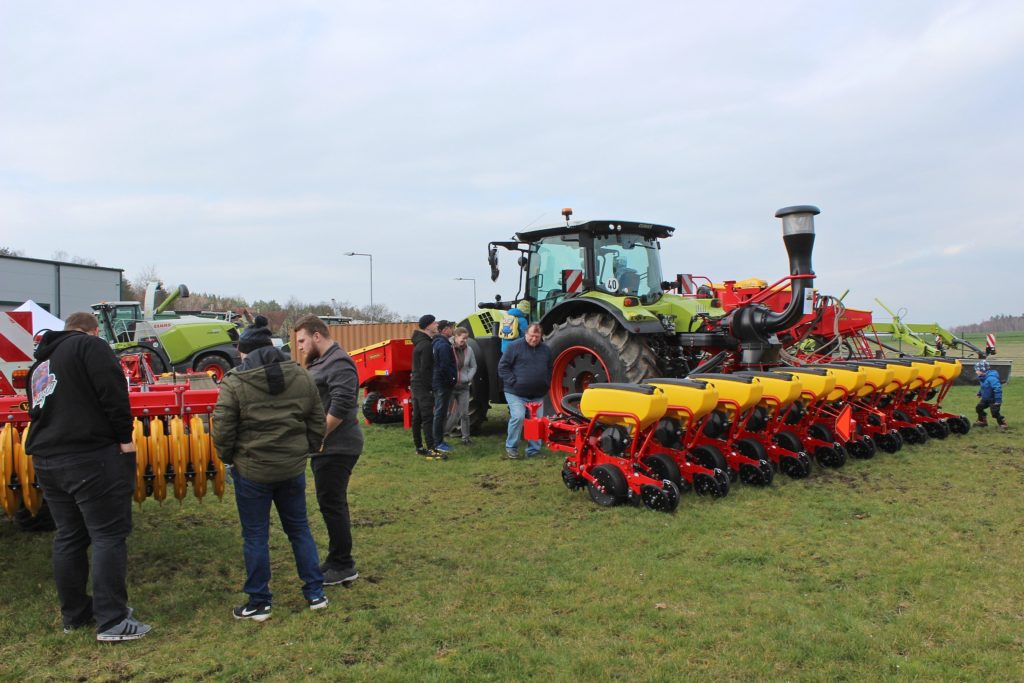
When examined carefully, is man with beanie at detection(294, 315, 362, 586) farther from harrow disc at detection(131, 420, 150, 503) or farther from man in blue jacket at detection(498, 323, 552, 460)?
man in blue jacket at detection(498, 323, 552, 460)

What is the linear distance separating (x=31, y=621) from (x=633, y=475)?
12.3ft

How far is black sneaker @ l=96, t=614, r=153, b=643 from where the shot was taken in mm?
3480

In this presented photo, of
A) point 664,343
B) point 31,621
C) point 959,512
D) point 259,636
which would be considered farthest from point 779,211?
point 31,621

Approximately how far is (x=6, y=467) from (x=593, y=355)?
214 inches

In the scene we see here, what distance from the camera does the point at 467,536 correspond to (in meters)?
5.03

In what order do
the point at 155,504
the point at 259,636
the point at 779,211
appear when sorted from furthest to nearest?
the point at 779,211 → the point at 155,504 → the point at 259,636

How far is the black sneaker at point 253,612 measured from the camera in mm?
3713

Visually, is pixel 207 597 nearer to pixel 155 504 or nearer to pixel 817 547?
pixel 155 504

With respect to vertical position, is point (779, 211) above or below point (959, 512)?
above

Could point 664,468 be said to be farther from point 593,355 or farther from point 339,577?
point 593,355

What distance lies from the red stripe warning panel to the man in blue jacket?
4.24m

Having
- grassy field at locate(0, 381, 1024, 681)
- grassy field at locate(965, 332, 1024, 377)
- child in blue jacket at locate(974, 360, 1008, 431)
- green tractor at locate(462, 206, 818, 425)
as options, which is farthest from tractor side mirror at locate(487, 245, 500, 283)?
grassy field at locate(965, 332, 1024, 377)

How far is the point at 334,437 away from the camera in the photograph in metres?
4.17

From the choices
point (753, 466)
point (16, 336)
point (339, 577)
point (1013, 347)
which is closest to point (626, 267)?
point (753, 466)
